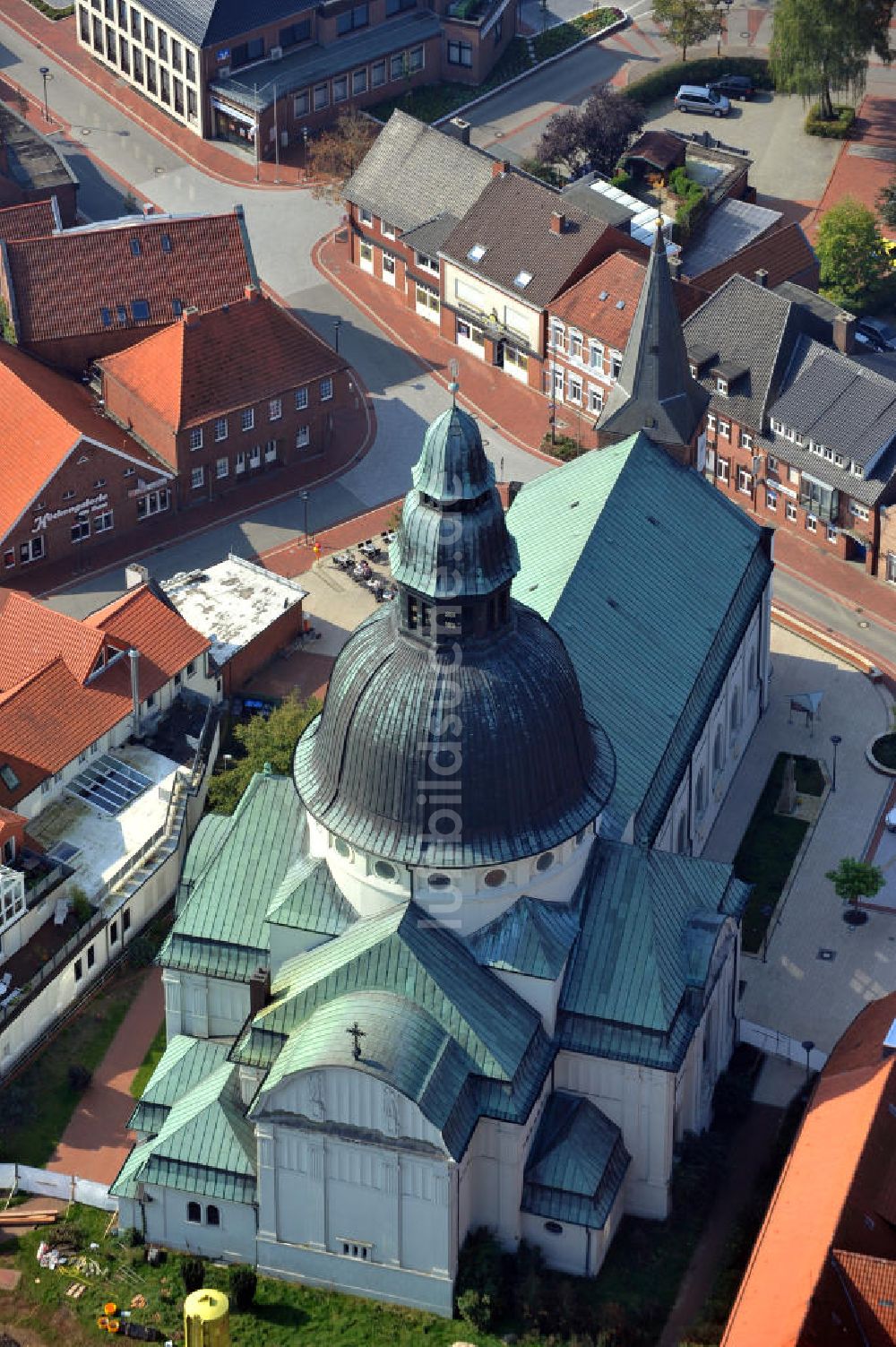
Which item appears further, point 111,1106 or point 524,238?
point 524,238

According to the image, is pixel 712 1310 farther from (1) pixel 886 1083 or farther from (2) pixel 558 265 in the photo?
(2) pixel 558 265

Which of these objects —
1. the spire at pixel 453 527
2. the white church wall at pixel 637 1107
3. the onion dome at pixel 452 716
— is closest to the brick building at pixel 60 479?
the onion dome at pixel 452 716

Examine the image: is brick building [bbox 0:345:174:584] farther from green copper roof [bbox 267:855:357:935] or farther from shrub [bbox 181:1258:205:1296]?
shrub [bbox 181:1258:205:1296]

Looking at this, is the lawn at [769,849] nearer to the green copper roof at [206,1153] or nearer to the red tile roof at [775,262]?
the green copper roof at [206,1153]

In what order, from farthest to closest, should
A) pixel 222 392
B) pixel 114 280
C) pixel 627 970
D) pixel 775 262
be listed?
pixel 775 262, pixel 114 280, pixel 222 392, pixel 627 970

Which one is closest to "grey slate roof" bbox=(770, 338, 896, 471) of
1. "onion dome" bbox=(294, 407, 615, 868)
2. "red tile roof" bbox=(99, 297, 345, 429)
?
"red tile roof" bbox=(99, 297, 345, 429)

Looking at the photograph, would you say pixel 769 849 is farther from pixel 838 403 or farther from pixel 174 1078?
pixel 174 1078

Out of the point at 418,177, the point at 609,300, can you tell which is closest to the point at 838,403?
the point at 609,300
